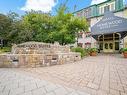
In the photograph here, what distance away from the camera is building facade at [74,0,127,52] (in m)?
19.2

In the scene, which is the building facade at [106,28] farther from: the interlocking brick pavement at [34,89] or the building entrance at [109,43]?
the interlocking brick pavement at [34,89]

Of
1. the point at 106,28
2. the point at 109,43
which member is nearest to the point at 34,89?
the point at 106,28

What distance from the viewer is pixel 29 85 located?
4.16m

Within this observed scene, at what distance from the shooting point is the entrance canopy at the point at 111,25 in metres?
17.8

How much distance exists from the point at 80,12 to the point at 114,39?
9.23m

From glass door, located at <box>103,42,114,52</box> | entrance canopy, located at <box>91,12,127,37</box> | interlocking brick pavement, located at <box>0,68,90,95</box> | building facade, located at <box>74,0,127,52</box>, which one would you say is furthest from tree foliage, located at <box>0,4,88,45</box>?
interlocking brick pavement, located at <box>0,68,90,95</box>

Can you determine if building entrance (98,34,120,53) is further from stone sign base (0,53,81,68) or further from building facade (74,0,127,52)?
stone sign base (0,53,81,68)

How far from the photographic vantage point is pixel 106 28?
62.3 ft

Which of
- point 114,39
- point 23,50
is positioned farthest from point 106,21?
point 23,50

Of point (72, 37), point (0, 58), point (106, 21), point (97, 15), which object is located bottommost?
point (0, 58)

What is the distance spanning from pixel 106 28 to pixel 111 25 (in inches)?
29.9

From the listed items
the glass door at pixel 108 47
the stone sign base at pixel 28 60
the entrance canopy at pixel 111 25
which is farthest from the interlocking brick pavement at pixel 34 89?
the glass door at pixel 108 47

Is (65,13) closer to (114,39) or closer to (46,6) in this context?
(46,6)

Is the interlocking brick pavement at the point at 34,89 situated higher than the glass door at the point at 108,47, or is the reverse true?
the glass door at the point at 108,47
